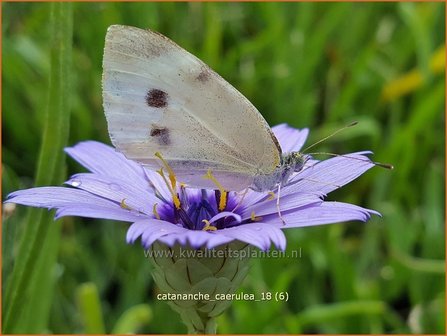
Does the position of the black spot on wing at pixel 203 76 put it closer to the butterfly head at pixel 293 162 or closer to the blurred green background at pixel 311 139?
the butterfly head at pixel 293 162

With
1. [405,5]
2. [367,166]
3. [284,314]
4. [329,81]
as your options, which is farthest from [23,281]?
[405,5]

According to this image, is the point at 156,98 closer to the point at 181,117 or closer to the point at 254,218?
the point at 181,117

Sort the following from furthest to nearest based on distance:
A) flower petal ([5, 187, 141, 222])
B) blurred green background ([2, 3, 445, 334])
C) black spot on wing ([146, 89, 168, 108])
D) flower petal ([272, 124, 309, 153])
→ blurred green background ([2, 3, 445, 334])
flower petal ([272, 124, 309, 153])
black spot on wing ([146, 89, 168, 108])
flower petal ([5, 187, 141, 222])

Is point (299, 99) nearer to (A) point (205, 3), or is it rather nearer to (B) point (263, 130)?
(A) point (205, 3)

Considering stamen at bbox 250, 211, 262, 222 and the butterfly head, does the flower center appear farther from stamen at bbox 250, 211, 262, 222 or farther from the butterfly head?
the butterfly head

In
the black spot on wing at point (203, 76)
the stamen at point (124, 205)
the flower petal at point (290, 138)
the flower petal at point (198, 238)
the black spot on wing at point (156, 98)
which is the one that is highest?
the black spot on wing at point (203, 76)

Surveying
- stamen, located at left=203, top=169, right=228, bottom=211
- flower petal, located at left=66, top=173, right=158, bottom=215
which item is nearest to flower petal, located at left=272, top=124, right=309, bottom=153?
stamen, located at left=203, top=169, right=228, bottom=211

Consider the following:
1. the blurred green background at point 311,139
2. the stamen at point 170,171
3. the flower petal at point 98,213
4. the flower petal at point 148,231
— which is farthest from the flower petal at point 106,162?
the blurred green background at point 311,139
